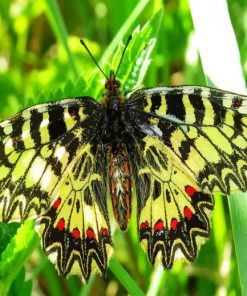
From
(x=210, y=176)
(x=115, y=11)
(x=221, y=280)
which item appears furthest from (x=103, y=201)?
(x=115, y=11)

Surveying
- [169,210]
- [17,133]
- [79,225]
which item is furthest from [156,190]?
[17,133]

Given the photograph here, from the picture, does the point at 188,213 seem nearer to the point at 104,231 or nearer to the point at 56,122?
the point at 104,231

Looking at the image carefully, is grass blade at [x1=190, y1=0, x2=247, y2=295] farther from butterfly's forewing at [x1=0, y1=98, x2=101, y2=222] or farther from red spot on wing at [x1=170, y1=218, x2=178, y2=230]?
butterfly's forewing at [x1=0, y1=98, x2=101, y2=222]

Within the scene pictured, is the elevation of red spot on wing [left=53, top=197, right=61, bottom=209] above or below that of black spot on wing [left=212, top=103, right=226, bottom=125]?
above

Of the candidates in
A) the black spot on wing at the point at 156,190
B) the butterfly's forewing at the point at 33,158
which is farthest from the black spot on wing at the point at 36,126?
the black spot on wing at the point at 156,190

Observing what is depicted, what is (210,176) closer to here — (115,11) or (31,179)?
(31,179)

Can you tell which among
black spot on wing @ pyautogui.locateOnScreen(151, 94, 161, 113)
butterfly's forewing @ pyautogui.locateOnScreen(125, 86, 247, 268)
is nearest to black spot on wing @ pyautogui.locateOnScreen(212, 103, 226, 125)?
butterfly's forewing @ pyautogui.locateOnScreen(125, 86, 247, 268)
